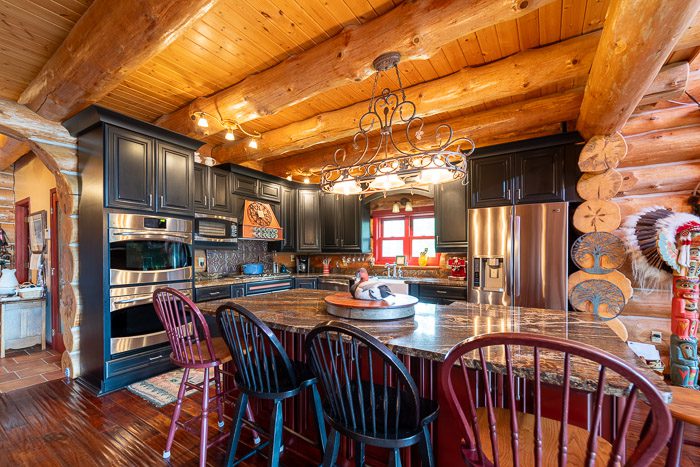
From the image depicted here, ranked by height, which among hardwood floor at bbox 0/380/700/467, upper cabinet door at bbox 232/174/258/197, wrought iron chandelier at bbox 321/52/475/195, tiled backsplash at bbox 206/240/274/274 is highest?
upper cabinet door at bbox 232/174/258/197

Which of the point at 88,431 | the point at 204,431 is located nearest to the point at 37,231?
the point at 88,431

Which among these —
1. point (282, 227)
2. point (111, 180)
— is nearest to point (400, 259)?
point (282, 227)

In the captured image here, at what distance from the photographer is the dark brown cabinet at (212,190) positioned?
13.0 feet

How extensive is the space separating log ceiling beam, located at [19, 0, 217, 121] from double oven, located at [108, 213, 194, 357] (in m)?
1.06

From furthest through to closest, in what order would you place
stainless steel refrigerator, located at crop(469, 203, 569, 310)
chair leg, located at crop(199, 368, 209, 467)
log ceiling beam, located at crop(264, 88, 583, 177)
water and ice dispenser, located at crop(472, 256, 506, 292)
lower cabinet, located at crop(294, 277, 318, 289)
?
lower cabinet, located at crop(294, 277, 318, 289), water and ice dispenser, located at crop(472, 256, 506, 292), stainless steel refrigerator, located at crop(469, 203, 569, 310), log ceiling beam, located at crop(264, 88, 583, 177), chair leg, located at crop(199, 368, 209, 467)

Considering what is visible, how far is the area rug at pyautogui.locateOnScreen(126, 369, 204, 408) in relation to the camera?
2.66m

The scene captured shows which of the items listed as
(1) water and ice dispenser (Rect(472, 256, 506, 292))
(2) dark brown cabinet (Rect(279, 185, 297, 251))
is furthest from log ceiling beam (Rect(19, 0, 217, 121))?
(1) water and ice dispenser (Rect(472, 256, 506, 292))

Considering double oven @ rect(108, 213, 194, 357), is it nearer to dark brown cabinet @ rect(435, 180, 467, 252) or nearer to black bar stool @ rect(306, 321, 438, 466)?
black bar stool @ rect(306, 321, 438, 466)

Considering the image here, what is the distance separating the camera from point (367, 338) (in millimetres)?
1099

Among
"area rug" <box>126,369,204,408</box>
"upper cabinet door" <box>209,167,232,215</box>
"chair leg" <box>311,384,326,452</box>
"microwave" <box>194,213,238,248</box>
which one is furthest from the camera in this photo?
"upper cabinet door" <box>209,167,232,215</box>

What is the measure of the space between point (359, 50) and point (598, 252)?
2.91 metres

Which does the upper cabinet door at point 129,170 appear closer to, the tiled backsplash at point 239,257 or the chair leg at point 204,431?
the tiled backsplash at point 239,257

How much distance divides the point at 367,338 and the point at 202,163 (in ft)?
12.3

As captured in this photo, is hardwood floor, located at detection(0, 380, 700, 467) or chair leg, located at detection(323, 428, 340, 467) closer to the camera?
chair leg, located at detection(323, 428, 340, 467)
